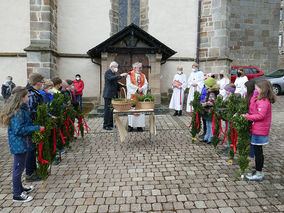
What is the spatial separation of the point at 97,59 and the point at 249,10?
14842mm

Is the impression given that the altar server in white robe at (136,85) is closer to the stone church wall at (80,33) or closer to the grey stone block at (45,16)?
the stone church wall at (80,33)

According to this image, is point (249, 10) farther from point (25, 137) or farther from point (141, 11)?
point (25, 137)

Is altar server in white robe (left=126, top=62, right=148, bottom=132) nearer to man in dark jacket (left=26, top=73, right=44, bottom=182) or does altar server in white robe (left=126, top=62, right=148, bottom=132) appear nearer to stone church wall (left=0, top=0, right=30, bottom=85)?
man in dark jacket (left=26, top=73, right=44, bottom=182)

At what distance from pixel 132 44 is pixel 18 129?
7822 millimetres

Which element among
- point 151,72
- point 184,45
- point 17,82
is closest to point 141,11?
point 184,45

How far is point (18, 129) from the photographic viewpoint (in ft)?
9.83

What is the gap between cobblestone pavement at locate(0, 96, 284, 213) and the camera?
9.82 feet

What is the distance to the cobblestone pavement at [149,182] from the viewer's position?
2.99m

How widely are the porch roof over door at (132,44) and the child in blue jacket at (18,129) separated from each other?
713cm

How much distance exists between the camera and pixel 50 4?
962cm

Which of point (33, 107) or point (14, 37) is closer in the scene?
point (33, 107)

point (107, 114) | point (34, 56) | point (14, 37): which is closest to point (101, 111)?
point (107, 114)

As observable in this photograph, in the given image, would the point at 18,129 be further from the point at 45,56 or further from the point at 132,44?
the point at 132,44

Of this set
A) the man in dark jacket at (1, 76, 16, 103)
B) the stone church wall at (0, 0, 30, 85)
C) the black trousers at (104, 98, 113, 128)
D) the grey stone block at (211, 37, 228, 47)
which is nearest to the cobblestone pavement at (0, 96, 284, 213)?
the black trousers at (104, 98, 113, 128)
